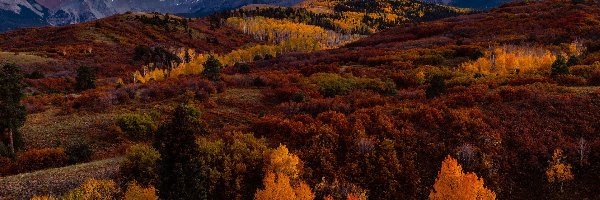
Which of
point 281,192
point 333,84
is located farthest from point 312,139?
point 333,84

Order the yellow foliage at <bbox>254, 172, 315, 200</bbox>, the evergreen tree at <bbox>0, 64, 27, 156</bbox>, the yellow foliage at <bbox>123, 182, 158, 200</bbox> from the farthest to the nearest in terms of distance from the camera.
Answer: the evergreen tree at <bbox>0, 64, 27, 156</bbox> → the yellow foliage at <bbox>254, 172, 315, 200</bbox> → the yellow foliage at <bbox>123, 182, 158, 200</bbox>

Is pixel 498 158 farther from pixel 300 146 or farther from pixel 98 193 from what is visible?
pixel 98 193

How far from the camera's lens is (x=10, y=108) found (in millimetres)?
27016

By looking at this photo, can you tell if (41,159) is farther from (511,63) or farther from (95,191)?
(511,63)

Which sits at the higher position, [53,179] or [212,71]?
[212,71]

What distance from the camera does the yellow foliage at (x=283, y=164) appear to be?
71.2 ft

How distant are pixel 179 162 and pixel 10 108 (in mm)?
16287

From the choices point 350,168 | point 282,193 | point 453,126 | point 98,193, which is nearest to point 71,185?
point 98,193

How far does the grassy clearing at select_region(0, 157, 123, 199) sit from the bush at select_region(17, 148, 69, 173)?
84.3 inches

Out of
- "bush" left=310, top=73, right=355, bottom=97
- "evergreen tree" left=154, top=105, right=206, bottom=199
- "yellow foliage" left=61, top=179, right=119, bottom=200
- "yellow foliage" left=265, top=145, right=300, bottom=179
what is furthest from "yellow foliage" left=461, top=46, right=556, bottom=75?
"yellow foliage" left=61, top=179, right=119, bottom=200

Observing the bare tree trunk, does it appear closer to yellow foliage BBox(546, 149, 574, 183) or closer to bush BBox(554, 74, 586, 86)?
yellow foliage BBox(546, 149, 574, 183)

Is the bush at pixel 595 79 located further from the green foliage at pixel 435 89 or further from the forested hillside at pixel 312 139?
the green foliage at pixel 435 89

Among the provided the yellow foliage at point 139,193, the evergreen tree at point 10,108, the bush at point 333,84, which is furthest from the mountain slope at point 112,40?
the yellow foliage at point 139,193

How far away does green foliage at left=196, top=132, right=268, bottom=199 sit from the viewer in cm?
2114
